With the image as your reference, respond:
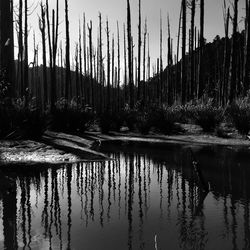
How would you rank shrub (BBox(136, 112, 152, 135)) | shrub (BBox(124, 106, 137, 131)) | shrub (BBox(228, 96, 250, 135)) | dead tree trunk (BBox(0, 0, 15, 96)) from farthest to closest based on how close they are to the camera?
shrub (BBox(124, 106, 137, 131))
shrub (BBox(136, 112, 152, 135))
shrub (BBox(228, 96, 250, 135))
dead tree trunk (BBox(0, 0, 15, 96))

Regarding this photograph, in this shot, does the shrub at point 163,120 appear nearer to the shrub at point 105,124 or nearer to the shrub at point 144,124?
the shrub at point 144,124

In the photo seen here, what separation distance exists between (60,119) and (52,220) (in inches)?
454

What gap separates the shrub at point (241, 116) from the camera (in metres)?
13.3

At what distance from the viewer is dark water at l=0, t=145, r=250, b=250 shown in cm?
363

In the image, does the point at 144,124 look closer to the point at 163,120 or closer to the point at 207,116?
the point at 163,120

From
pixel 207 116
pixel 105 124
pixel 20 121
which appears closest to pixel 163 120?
pixel 207 116

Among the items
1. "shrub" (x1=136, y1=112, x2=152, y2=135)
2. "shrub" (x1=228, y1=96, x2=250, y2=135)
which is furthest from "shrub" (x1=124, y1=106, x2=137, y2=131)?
"shrub" (x1=228, y1=96, x2=250, y2=135)

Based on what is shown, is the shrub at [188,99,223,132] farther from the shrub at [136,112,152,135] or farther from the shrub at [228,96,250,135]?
the shrub at [136,112,152,135]

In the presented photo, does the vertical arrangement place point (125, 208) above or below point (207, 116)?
below

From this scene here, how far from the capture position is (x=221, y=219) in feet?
14.1

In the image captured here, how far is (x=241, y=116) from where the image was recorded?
44.0ft

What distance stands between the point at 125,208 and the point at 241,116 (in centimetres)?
968

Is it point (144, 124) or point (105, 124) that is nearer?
point (144, 124)

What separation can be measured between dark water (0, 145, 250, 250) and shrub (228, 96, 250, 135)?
5.58m
